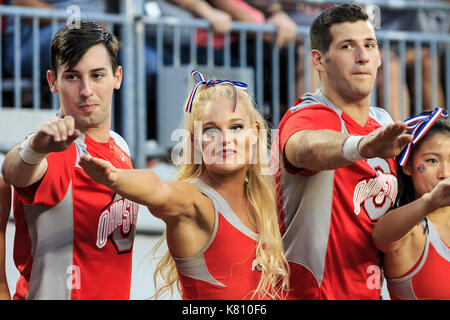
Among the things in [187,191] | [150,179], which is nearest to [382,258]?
[187,191]

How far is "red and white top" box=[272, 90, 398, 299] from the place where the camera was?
1.91 meters

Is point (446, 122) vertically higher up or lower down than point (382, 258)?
higher up

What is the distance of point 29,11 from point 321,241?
2.09 meters

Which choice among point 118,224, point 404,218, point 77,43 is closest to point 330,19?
point 404,218

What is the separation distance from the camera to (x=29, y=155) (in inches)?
60.1

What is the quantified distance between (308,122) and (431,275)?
0.57 metres

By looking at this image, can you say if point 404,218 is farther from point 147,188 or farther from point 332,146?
point 147,188

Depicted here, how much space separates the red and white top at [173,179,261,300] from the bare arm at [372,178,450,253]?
0.37m

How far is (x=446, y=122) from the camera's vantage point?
2074 mm

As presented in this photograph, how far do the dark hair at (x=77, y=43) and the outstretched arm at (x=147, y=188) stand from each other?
40 cm

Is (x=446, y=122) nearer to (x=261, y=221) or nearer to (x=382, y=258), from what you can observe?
(x=382, y=258)
